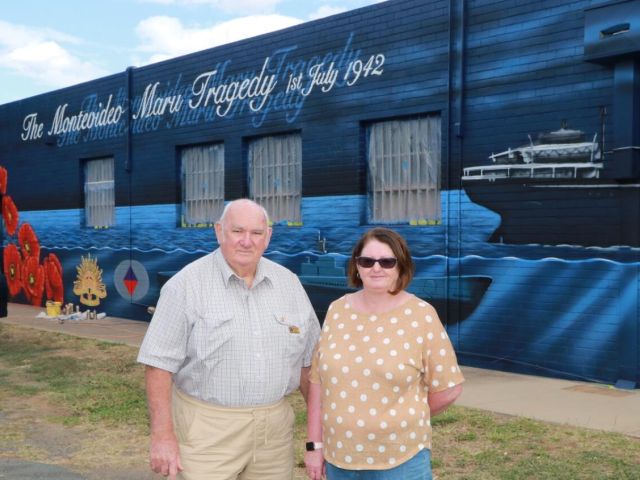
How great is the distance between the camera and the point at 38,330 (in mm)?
15086

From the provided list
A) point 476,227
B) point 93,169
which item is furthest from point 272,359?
point 93,169

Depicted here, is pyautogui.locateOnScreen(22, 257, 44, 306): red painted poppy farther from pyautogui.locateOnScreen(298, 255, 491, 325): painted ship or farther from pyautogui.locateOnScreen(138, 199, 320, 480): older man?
pyautogui.locateOnScreen(138, 199, 320, 480): older man

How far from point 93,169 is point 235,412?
15.4 metres

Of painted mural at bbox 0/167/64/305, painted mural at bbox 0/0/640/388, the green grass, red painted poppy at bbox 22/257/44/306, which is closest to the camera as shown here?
the green grass

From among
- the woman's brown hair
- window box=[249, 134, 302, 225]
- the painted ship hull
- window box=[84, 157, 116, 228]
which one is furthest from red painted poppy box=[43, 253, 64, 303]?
the woman's brown hair

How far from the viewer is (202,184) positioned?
15.2 metres

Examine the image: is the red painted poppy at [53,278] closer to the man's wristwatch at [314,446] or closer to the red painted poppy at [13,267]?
the red painted poppy at [13,267]

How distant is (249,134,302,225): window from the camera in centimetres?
1345

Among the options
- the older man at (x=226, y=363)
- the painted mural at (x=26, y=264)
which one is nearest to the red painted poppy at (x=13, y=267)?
the painted mural at (x=26, y=264)

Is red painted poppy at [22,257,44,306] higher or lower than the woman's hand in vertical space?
lower

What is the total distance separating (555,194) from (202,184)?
23.7ft

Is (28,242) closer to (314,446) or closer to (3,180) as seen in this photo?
→ (3,180)

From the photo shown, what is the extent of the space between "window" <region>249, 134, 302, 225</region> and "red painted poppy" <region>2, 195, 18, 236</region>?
880 cm

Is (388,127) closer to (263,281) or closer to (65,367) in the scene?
(65,367)
